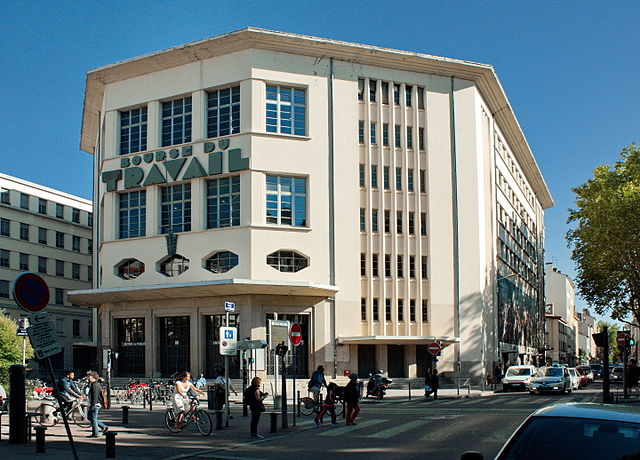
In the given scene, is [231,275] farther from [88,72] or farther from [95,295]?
[88,72]

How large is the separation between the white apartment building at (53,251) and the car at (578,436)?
65.2 m

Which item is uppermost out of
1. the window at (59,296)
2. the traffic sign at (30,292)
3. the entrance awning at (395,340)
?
the window at (59,296)

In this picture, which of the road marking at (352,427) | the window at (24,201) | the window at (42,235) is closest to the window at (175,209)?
the road marking at (352,427)

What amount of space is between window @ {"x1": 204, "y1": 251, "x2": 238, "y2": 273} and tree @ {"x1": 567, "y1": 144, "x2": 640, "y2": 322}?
24739 mm

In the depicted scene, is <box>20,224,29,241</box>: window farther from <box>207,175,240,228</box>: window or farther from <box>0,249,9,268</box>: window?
<box>207,175,240,228</box>: window

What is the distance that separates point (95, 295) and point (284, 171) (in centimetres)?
1335

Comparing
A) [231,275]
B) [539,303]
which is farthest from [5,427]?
[539,303]

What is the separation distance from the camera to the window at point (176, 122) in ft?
145

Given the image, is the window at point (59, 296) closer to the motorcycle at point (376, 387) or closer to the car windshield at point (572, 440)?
the motorcycle at point (376, 387)

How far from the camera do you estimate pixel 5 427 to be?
19.4 m

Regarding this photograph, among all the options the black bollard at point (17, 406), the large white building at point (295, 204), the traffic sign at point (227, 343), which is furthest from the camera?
the large white building at point (295, 204)

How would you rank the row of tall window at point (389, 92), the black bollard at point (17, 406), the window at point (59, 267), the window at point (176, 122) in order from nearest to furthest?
1. the black bollard at point (17, 406)
2. the window at point (176, 122)
3. the row of tall window at point (389, 92)
4. the window at point (59, 267)

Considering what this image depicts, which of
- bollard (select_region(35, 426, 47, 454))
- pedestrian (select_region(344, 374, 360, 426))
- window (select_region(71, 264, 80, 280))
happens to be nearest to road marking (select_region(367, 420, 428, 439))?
pedestrian (select_region(344, 374, 360, 426))

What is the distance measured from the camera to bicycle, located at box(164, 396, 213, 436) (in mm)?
18375
